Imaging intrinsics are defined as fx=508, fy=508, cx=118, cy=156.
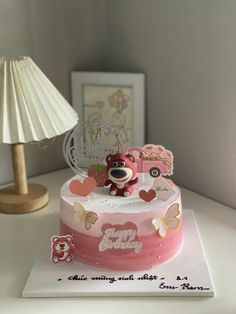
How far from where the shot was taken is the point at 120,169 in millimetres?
908

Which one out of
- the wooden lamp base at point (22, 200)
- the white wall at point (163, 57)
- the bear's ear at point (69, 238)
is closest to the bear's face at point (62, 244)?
the bear's ear at point (69, 238)

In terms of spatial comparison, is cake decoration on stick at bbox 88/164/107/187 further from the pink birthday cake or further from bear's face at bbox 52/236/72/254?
bear's face at bbox 52/236/72/254

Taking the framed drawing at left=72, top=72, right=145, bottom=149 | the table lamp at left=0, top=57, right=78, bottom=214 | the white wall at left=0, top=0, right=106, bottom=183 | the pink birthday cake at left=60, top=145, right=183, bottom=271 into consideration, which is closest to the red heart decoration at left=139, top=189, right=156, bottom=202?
the pink birthday cake at left=60, top=145, right=183, bottom=271

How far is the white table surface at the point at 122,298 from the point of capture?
779mm

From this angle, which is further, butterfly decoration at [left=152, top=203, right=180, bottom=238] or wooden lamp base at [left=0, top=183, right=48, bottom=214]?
wooden lamp base at [left=0, top=183, right=48, bottom=214]

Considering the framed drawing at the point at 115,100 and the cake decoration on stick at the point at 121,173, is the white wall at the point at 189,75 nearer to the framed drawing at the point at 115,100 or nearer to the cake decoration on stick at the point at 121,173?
the framed drawing at the point at 115,100

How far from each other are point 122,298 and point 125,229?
114mm

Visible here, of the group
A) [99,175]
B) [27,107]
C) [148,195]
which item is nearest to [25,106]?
[27,107]

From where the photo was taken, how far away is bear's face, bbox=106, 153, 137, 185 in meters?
0.91

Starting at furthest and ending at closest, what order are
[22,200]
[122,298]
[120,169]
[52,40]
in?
[52,40] → [22,200] → [120,169] → [122,298]

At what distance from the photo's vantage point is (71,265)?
0.89 metres

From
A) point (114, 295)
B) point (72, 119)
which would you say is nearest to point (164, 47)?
point (72, 119)

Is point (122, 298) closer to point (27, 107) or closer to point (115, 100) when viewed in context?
point (27, 107)

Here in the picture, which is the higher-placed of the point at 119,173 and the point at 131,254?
the point at 119,173
